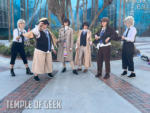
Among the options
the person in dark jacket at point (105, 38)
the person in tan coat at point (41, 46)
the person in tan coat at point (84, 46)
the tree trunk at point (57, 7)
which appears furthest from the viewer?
the tree trunk at point (57, 7)

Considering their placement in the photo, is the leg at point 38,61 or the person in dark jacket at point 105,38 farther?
the person in dark jacket at point 105,38

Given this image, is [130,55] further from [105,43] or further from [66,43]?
[66,43]

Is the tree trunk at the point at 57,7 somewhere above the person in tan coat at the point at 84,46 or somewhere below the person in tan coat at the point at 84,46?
above

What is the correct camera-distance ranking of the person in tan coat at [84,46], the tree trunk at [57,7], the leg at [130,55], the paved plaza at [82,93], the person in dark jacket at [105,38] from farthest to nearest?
the tree trunk at [57,7]
the person in tan coat at [84,46]
the leg at [130,55]
the person in dark jacket at [105,38]
the paved plaza at [82,93]

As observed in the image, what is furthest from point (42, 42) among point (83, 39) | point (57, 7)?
point (57, 7)

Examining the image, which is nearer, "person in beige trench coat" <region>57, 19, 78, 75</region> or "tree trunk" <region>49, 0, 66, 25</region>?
"person in beige trench coat" <region>57, 19, 78, 75</region>

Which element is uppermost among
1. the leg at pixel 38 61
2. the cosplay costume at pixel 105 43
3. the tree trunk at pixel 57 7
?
the tree trunk at pixel 57 7

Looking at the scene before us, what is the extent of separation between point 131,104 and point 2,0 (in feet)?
104

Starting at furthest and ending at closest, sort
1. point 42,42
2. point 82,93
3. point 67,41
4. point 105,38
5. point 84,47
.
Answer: point 84,47 → point 67,41 → point 105,38 → point 42,42 → point 82,93

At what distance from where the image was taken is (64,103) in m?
2.80

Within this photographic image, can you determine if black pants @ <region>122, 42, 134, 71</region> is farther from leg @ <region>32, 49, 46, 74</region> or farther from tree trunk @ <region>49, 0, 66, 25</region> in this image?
tree trunk @ <region>49, 0, 66, 25</region>

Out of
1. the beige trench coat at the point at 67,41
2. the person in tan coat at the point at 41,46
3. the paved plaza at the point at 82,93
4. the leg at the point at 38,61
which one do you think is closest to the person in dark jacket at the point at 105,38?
the paved plaza at the point at 82,93

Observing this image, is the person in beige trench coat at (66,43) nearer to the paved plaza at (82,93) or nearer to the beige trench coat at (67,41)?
the beige trench coat at (67,41)

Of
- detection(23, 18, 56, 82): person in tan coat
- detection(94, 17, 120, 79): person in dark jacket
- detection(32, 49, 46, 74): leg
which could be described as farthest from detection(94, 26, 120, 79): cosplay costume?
detection(32, 49, 46, 74): leg
